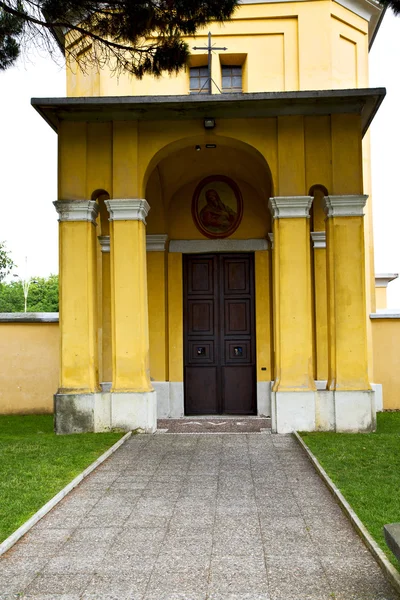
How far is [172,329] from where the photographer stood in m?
14.8

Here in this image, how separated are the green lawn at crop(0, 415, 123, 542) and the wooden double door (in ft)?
11.3

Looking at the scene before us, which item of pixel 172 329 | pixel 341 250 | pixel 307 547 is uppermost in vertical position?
pixel 341 250

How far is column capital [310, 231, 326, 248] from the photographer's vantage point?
47.6ft

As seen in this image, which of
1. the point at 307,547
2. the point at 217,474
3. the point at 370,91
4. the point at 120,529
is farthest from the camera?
the point at 370,91

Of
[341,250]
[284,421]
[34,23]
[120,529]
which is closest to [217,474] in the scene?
[120,529]

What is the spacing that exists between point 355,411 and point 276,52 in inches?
343

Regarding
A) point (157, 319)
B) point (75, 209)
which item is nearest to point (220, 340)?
point (157, 319)

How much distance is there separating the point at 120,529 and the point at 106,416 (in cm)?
590

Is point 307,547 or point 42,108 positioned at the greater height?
point 42,108

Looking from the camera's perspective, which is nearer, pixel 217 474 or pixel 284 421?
pixel 217 474

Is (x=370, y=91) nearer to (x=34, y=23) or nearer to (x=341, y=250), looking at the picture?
(x=341, y=250)

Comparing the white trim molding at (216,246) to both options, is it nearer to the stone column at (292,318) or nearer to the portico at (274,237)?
the portico at (274,237)

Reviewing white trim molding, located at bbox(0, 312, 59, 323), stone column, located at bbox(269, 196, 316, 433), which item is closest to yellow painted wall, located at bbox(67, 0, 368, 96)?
stone column, located at bbox(269, 196, 316, 433)

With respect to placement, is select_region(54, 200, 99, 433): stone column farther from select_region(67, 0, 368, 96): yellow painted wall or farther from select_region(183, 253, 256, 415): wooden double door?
select_region(67, 0, 368, 96): yellow painted wall
